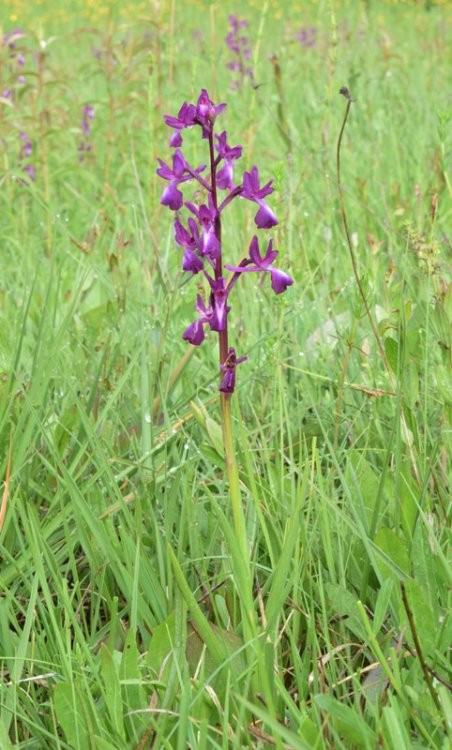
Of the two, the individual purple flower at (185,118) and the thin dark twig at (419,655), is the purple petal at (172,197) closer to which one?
the individual purple flower at (185,118)

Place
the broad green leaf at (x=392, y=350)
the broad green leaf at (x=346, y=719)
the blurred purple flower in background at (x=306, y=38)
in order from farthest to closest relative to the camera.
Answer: the blurred purple flower in background at (x=306, y=38) < the broad green leaf at (x=392, y=350) < the broad green leaf at (x=346, y=719)

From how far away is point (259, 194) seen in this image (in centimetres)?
122

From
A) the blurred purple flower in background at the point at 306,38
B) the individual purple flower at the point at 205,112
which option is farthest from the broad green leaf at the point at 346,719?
the blurred purple flower in background at the point at 306,38

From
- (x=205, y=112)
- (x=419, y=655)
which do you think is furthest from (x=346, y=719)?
(x=205, y=112)

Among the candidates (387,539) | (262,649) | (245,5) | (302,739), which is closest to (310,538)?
(387,539)

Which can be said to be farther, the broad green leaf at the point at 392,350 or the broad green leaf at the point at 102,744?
the broad green leaf at the point at 392,350

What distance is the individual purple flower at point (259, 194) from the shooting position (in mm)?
1193

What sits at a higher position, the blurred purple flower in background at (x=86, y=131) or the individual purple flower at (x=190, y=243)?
the blurred purple flower in background at (x=86, y=131)

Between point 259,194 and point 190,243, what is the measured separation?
122 mm

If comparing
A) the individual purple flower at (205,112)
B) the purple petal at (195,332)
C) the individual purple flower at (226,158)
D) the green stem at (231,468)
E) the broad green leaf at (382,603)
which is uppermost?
the individual purple flower at (205,112)

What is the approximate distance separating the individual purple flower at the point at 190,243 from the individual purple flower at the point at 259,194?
9 centimetres

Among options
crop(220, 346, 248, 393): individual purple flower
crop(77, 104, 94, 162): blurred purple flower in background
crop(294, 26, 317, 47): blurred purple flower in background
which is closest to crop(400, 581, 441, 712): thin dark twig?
crop(220, 346, 248, 393): individual purple flower

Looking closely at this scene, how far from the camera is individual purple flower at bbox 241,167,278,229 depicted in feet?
3.92

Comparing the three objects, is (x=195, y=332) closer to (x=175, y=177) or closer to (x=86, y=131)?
(x=175, y=177)
